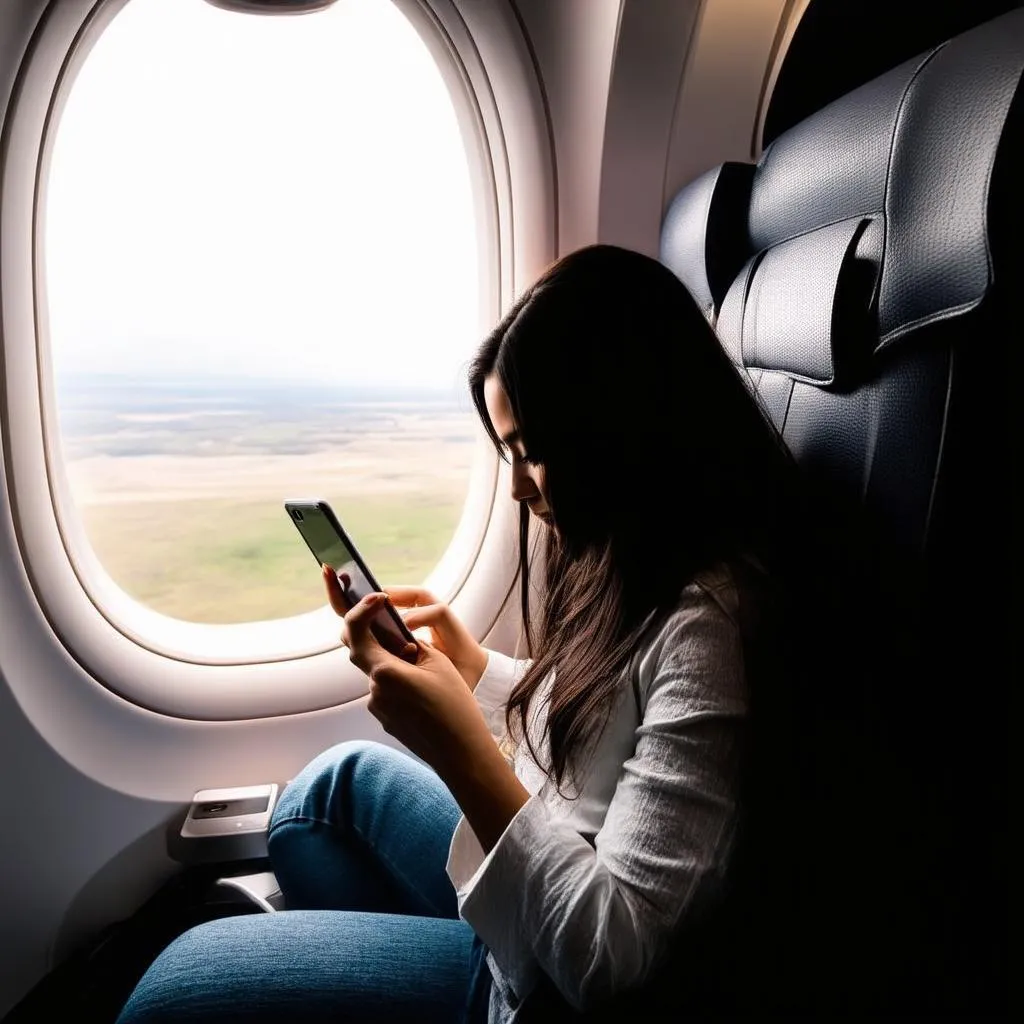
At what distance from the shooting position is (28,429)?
1.26 m

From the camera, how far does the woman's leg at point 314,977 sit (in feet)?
2.56

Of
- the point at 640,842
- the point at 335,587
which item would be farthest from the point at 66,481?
the point at 640,842

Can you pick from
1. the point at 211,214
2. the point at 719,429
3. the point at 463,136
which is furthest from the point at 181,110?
the point at 719,429

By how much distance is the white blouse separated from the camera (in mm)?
592

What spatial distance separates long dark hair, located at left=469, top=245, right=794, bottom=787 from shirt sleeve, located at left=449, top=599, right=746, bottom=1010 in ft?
0.24

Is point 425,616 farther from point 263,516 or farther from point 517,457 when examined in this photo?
point 263,516

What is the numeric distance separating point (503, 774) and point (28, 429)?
97 centimetres

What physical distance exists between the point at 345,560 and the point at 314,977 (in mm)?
427

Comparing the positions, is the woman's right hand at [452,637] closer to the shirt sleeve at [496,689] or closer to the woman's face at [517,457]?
the shirt sleeve at [496,689]

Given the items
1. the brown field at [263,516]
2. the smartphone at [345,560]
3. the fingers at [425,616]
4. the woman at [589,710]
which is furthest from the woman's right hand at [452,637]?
the brown field at [263,516]

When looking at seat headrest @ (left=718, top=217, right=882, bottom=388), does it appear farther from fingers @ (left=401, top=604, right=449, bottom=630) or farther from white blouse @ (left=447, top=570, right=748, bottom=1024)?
fingers @ (left=401, top=604, right=449, bottom=630)

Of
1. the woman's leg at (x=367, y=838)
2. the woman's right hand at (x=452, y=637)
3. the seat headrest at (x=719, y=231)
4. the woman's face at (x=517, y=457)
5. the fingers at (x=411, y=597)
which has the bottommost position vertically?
the woman's leg at (x=367, y=838)

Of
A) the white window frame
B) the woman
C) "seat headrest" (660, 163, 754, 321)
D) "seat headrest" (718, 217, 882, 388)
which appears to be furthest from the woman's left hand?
the white window frame

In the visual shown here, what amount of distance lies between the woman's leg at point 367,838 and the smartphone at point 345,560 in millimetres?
294
